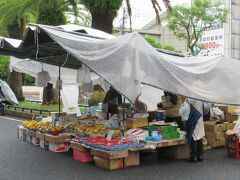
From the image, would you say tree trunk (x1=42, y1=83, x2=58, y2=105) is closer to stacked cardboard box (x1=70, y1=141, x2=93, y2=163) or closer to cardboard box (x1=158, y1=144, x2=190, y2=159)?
stacked cardboard box (x1=70, y1=141, x2=93, y2=163)

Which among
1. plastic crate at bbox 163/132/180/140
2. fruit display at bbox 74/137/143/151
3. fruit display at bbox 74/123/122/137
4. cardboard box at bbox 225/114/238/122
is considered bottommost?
fruit display at bbox 74/137/143/151

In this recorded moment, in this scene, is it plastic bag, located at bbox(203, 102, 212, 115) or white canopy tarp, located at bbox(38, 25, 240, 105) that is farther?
plastic bag, located at bbox(203, 102, 212, 115)

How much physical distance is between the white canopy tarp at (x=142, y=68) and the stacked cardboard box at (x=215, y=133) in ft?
4.40

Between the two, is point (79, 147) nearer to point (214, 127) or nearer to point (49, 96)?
point (214, 127)

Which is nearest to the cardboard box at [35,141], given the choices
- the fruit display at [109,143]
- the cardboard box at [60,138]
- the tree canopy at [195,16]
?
the cardboard box at [60,138]

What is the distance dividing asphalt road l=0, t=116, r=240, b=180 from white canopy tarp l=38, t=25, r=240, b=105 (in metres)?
1.46

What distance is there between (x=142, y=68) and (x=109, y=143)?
5.51 ft

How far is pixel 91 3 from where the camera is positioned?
13.9 meters

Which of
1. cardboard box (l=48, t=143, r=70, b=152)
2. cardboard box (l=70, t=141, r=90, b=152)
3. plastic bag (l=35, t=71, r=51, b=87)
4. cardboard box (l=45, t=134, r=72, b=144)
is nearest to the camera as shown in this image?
cardboard box (l=70, t=141, r=90, b=152)

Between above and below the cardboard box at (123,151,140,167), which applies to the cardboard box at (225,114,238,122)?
above

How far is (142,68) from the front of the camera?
7.42 m

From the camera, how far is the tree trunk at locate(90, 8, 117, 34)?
14383mm

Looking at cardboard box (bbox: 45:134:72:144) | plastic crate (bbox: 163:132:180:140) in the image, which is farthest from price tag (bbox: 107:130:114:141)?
cardboard box (bbox: 45:134:72:144)

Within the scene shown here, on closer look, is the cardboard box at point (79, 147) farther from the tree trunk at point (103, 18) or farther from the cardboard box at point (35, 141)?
the tree trunk at point (103, 18)
